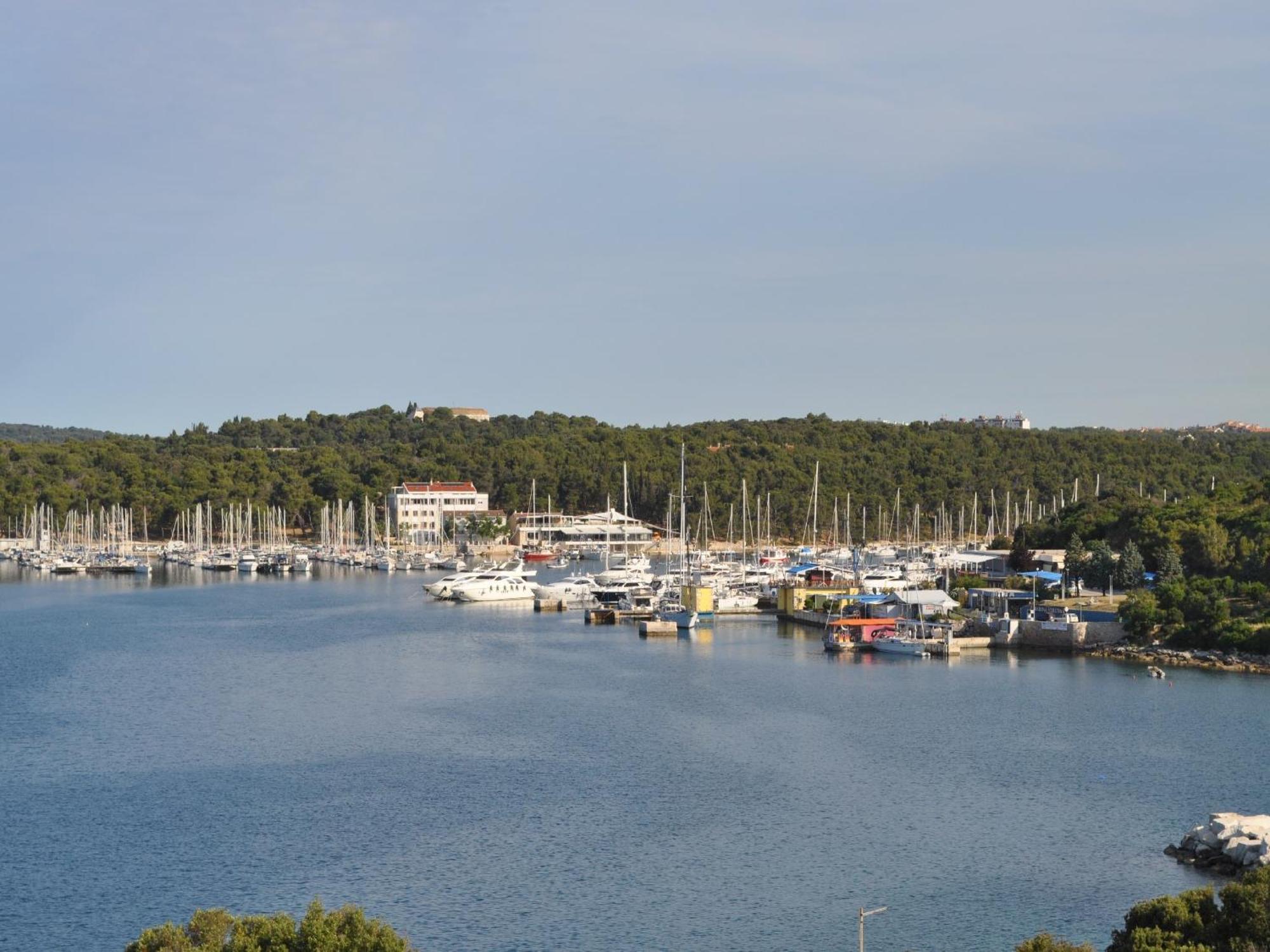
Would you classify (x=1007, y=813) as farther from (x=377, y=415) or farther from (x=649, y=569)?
(x=377, y=415)

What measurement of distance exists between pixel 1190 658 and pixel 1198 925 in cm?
3178

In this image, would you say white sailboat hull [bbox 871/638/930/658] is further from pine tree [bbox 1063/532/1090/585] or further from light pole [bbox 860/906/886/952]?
light pole [bbox 860/906/886/952]

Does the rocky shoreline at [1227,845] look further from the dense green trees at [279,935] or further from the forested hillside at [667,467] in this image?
the forested hillside at [667,467]

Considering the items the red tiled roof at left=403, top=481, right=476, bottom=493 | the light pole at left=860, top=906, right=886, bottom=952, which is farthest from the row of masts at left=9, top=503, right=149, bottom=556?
the light pole at left=860, top=906, right=886, bottom=952

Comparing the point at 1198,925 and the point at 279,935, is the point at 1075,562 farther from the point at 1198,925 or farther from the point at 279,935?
the point at 279,935

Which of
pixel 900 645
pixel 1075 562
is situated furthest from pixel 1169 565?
pixel 900 645

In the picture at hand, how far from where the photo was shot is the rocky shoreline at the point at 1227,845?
23406 millimetres

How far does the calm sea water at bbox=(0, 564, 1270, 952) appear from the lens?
22531mm

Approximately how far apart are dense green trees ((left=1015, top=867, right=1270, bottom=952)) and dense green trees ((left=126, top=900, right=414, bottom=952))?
6983mm

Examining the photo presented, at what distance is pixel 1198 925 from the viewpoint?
53.6 feet

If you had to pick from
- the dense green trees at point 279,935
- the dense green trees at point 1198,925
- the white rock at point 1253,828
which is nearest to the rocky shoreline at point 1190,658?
the white rock at point 1253,828

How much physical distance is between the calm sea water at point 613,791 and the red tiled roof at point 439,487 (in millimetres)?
70171

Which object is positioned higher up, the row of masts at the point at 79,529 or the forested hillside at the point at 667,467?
the forested hillside at the point at 667,467

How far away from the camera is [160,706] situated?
131 ft
